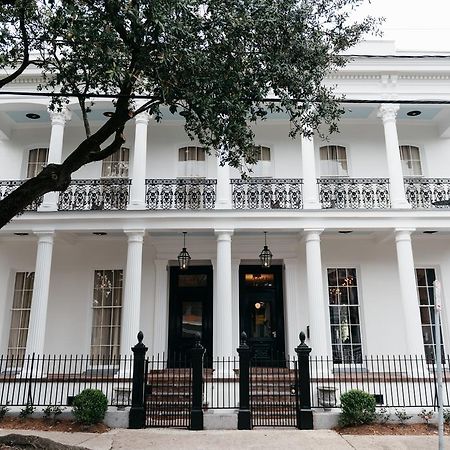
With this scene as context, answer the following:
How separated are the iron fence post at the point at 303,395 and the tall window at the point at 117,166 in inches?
322

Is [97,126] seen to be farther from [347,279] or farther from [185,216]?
[347,279]

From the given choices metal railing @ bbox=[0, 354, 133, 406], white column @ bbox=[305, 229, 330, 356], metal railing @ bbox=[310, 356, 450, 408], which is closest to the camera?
metal railing @ bbox=[310, 356, 450, 408]

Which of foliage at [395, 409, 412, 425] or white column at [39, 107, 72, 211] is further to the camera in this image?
white column at [39, 107, 72, 211]

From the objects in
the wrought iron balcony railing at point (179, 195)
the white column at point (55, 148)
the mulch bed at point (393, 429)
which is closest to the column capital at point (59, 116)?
the white column at point (55, 148)

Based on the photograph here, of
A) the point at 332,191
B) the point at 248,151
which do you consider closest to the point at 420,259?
the point at 332,191

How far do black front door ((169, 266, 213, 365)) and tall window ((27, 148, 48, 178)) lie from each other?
17.9 ft

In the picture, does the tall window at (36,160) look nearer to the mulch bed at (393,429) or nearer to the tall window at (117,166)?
the tall window at (117,166)

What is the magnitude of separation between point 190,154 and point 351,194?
523 centimetres

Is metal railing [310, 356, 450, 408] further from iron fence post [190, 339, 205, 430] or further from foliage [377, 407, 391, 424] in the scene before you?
iron fence post [190, 339, 205, 430]

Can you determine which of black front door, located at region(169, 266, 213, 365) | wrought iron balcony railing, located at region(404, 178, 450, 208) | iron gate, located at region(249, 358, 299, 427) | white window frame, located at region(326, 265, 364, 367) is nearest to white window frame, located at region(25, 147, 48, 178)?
black front door, located at region(169, 266, 213, 365)

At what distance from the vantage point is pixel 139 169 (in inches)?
495

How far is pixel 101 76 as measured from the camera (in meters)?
8.12

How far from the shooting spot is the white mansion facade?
1222 cm

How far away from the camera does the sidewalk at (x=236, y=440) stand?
784 centimetres
